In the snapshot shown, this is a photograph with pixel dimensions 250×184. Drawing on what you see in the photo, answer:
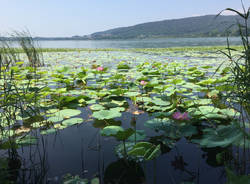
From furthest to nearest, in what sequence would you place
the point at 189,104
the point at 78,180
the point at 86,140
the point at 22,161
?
the point at 189,104
the point at 86,140
the point at 22,161
the point at 78,180

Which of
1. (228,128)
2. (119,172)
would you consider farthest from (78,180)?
(228,128)

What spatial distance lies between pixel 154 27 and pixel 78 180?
420ft

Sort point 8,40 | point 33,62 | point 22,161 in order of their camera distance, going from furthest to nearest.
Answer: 1. point 33,62
2. point 8,40
3. point 22,161

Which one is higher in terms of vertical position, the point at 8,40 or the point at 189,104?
the point at 8,40

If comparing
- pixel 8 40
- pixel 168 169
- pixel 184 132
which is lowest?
pixel 168 169

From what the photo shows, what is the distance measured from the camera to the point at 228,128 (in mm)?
1434

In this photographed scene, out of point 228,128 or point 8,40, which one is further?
point 8,40

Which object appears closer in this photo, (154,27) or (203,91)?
(203,91)

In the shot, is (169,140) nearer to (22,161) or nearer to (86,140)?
(86,140)

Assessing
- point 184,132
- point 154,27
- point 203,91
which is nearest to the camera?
point 184,132

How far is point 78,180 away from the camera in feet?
4.32

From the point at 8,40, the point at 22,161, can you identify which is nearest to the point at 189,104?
the point at 22,161

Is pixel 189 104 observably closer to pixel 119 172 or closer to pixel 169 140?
pixel 169 140

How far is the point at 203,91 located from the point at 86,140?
93.4 inches
